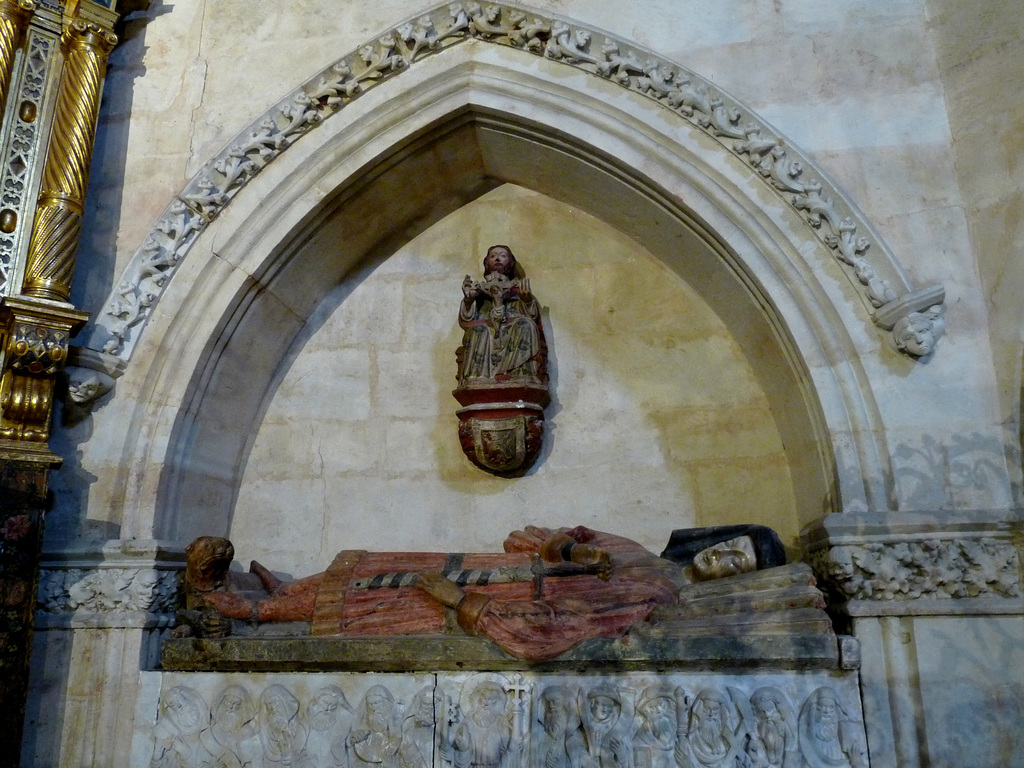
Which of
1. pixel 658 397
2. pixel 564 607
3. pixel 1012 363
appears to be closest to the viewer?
pixel 564 607

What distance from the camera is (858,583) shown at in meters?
3.30

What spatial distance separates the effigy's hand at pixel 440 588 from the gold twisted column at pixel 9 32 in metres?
2.82

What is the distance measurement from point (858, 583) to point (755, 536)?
42 centimetres

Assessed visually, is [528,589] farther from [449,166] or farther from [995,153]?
[995,153]

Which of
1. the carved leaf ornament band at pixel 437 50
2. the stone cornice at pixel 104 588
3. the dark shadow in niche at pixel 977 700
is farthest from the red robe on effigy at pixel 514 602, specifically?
the carved leaf ornament band at pixel 437 50

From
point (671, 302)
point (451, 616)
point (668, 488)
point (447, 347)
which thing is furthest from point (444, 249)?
point (451, 616)

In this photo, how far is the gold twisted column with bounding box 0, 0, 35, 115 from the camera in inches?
152

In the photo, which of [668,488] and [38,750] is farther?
[668,488]

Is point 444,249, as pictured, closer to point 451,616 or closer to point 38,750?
point 451,616

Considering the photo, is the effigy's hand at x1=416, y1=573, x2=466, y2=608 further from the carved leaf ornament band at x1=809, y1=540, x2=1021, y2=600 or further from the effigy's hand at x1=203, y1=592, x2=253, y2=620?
the carved leaf ornament band at x1=809, y1=540, x2=1021, y2=600

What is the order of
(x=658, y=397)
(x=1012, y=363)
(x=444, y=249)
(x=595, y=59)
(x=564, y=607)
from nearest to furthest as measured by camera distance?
(x=564, y=607), (x=1012, y=363), (x=595, y=59), (x=658, y=397), (x=444, y=249)

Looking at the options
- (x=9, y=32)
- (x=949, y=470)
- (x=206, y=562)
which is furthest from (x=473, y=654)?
(x=9, y=32)

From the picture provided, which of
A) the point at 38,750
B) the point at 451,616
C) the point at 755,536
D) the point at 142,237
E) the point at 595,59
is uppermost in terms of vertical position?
the point at 595,59

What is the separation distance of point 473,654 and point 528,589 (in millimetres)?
360
